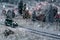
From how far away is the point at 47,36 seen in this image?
2917 cm

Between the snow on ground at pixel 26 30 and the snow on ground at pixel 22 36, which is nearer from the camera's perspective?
the snow on ground at pixel 22 36

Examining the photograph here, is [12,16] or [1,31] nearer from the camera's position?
[1,31]

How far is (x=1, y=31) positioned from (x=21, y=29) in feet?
13.2

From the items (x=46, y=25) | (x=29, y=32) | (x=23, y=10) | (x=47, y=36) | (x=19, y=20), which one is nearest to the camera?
(x=47, y=36)

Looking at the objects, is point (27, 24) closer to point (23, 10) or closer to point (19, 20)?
point (19, 20)

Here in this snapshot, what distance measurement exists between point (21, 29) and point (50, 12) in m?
7.63

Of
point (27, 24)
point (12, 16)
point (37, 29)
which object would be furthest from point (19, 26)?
point (12, 16)

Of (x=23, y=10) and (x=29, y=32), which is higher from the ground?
(x=23, y=10)

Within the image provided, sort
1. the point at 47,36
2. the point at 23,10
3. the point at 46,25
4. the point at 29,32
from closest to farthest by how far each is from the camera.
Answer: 1. the point at 47,36
2. the point at 29,32
3. the point at 46,25
4. the point at 23,10

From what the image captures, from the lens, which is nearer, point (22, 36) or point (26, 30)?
point (22, 36)

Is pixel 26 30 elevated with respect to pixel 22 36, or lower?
elevated

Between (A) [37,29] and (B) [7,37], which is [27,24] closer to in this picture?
(A) [37,29]

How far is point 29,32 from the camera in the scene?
31.6 meters

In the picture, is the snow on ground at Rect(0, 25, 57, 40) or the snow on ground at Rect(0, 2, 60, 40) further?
the snow on ground at Rect(0, 2, 60, 40)
